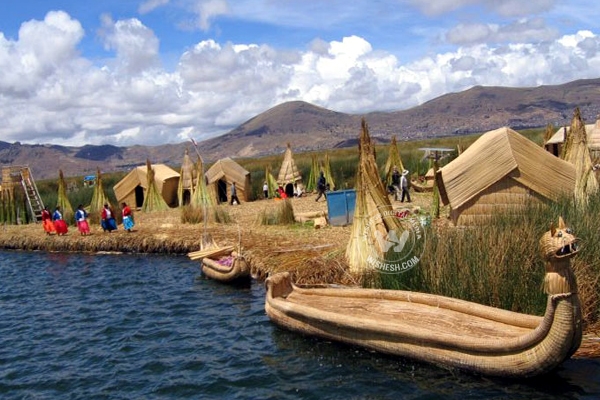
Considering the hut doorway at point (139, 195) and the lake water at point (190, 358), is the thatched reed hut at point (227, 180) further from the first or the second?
the lake water at point (190, 358)

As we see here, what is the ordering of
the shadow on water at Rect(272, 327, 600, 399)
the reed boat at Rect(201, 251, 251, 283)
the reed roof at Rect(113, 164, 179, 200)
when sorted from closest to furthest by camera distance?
the shadow on water at Rect(272, 327, 600, 399), the reed boat at Rect(201, 251, 251, 283), the reed roof at Rect(113, 164, 179, 200)

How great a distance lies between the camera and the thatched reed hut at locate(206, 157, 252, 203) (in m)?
30.1

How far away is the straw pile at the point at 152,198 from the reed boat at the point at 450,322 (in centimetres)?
1815

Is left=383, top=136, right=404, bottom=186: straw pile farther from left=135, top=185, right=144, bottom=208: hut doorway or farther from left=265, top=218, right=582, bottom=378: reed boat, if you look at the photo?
left=265, top=218, right=582, bottom=378: reed boat

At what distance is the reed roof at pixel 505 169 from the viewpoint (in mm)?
12734

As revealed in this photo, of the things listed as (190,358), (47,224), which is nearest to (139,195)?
(47,224)

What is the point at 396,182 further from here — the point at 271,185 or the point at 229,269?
the point at 229,269

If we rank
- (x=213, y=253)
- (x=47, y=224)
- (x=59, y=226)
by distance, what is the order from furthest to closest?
1. (x=47, y=224)
2. (x=59, y=226)
3. (x=213, y=253)

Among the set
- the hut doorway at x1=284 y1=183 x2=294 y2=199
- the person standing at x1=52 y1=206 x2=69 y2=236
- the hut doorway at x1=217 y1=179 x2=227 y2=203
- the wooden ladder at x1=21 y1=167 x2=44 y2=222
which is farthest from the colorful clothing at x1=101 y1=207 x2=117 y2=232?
the hut doorway at x1=284 y1=183 x2=294 y2=199

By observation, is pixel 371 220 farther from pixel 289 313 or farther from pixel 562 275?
pixel 562 275

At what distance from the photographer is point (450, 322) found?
789 centimetres

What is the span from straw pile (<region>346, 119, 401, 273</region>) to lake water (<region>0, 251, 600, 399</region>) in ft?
6.49

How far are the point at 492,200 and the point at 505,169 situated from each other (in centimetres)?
69

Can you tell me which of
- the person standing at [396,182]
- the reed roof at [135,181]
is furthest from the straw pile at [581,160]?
the reed roof at [135,181]
